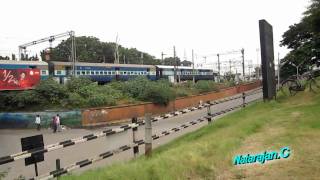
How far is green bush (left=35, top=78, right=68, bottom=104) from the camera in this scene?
37531 millimetres

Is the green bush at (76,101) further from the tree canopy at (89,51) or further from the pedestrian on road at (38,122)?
the tree canopy at (89,51)

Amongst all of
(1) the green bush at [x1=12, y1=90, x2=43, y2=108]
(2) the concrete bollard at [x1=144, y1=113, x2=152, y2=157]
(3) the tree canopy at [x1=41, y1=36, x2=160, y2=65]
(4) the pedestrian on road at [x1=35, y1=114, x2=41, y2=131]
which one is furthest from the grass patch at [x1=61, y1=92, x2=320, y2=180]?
(3) the tree canopy at [x1=41, y1=36, x2=160, y2=65]

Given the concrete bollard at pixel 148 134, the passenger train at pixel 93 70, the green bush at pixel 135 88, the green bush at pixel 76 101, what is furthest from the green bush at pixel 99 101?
the concrete bollard at pixel 148 134

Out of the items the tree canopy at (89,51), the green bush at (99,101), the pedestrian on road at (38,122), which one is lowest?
the pedestrian on road at (38,122)

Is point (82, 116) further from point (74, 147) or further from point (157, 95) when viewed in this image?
point (74, 147)

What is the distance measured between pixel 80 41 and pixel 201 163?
286 feet

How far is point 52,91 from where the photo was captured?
37.5m

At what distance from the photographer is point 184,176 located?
581 centimetres

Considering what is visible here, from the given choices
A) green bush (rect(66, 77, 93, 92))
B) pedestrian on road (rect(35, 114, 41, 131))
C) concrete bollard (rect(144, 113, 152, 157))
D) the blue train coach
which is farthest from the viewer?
the blue train coach

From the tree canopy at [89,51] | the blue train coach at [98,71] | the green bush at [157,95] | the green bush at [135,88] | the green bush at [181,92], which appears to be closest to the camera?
the green bush at [157,95]

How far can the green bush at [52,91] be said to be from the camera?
123 feet

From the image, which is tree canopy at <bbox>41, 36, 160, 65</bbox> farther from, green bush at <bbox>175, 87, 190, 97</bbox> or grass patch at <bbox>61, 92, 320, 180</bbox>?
grass patch at <bbox>61, 92, 320, 180</bbox>

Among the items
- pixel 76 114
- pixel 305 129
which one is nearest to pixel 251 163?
pixel 305 129

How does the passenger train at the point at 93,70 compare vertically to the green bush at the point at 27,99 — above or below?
above
